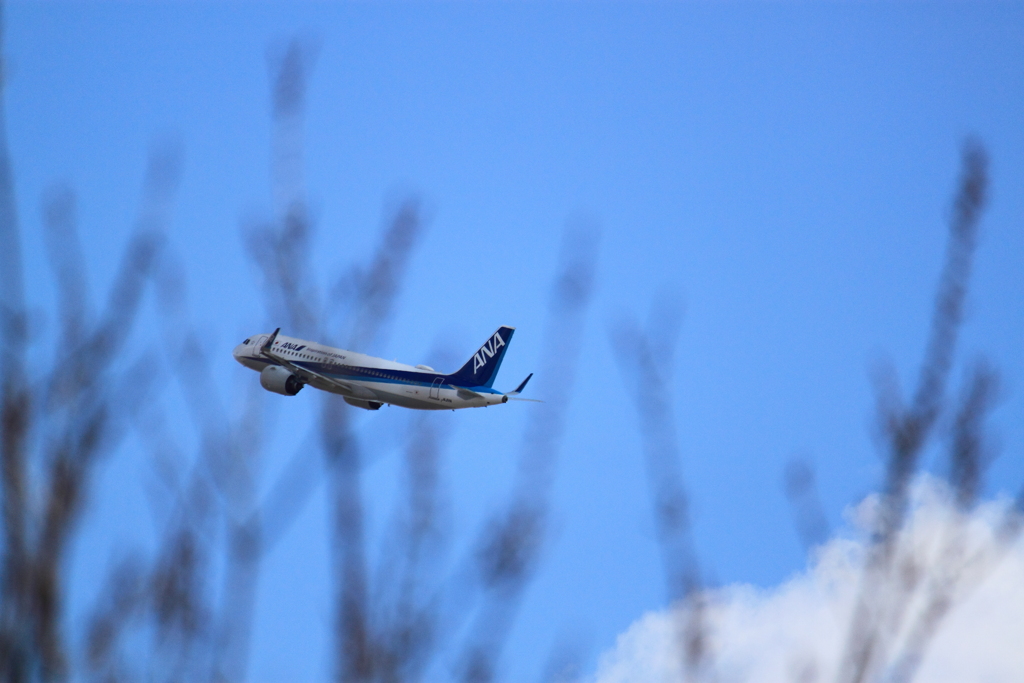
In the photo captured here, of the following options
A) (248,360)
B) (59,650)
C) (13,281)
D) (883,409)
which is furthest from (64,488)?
(248,360)

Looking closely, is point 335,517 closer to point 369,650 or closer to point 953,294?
point 369,650

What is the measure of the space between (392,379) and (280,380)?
532cm

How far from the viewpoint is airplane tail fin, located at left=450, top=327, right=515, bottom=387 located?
47219 mm

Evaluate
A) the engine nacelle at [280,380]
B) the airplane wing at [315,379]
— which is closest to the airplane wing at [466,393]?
the airplane wing at [315,379]

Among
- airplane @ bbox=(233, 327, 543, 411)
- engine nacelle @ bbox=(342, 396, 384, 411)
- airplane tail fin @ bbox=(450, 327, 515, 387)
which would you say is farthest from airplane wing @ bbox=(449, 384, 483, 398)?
engine nacelle @ bbox=(342, 396, 384, 411)

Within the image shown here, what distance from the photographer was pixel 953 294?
24.2ft

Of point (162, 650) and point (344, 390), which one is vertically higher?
point (344, 390)

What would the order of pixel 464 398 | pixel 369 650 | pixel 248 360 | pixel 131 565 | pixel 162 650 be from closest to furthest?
pixel 369 650 < pixel 162 650 < pixel 131 565 < pixel 464 398 < pixel 248 360

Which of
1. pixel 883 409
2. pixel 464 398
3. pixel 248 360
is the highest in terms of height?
pixel 248 360

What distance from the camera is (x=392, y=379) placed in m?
45.2

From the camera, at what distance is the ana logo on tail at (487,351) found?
156 feet

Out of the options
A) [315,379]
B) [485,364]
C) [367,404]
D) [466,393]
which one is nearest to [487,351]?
[485,364]

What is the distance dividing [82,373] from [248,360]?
4405 centimetres

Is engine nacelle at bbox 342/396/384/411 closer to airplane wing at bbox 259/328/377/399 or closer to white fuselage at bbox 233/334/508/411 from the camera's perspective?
white fuselage at bbox 233/334/508/411
